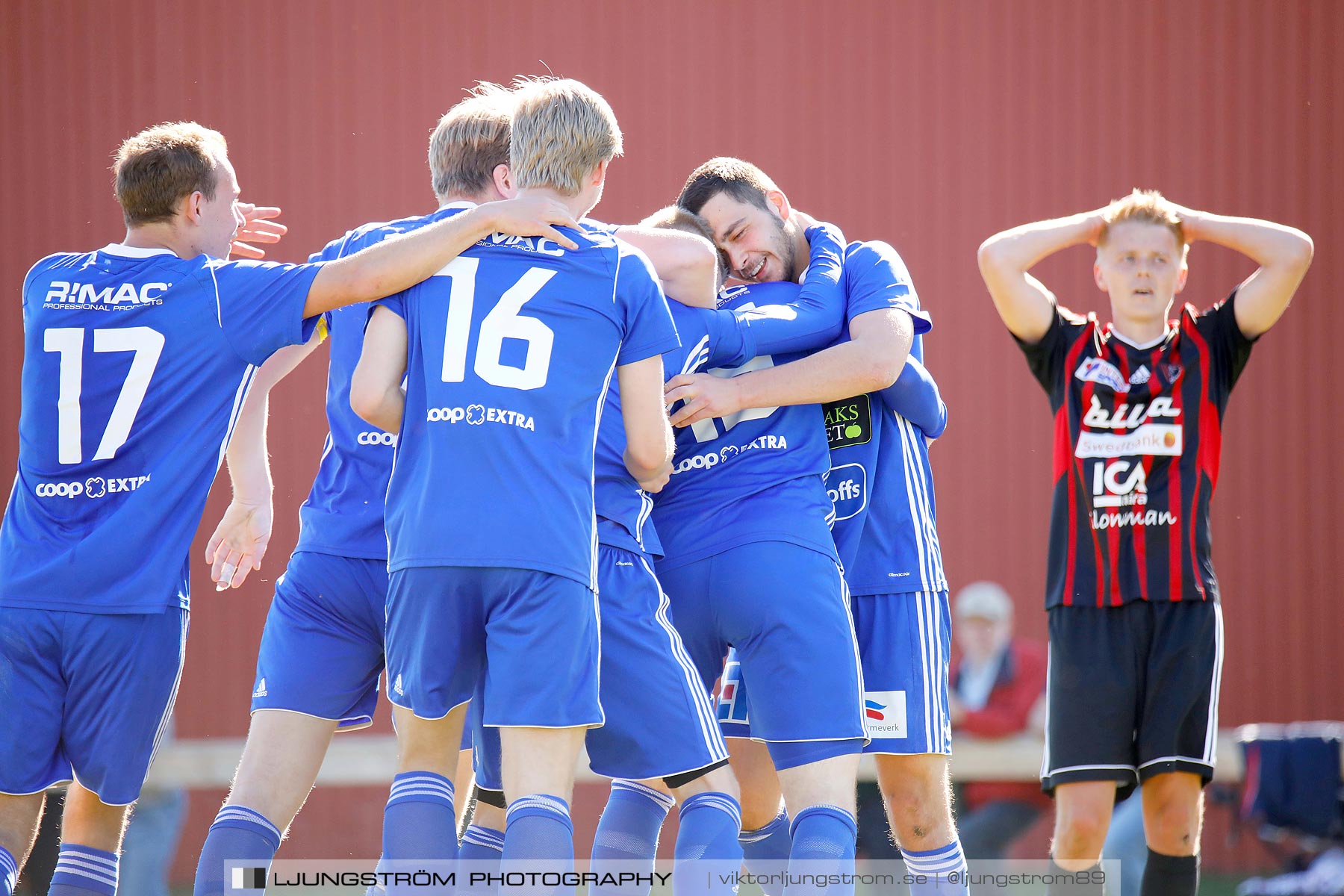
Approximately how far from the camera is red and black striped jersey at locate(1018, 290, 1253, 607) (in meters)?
3.91

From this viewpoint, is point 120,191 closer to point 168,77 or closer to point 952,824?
point 952,824

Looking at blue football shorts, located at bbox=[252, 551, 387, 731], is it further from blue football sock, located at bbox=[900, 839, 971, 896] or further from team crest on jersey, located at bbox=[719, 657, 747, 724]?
blue football sock, located at bbox=[900, 839, 971, 896]

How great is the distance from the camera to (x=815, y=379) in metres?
3.27

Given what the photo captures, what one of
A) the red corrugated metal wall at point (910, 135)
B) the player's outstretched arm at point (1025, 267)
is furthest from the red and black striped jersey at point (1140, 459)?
the red corrugated metal wall at point (910, 135)

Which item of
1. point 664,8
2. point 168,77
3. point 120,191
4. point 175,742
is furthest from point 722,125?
point 120,191

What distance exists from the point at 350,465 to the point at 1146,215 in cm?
266

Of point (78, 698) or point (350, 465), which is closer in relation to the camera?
point (78, 698)

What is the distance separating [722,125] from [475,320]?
6.48 metres

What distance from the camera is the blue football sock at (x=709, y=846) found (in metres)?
2.97

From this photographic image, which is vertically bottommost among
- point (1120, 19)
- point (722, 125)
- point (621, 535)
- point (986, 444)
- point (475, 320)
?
point (986, 444)

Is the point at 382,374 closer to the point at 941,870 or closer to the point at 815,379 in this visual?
the point at 815,379

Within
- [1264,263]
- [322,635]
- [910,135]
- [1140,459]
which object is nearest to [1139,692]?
[1140,459]

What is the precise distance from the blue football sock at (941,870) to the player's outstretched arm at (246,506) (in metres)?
2.01

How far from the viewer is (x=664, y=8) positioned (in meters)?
8.91
